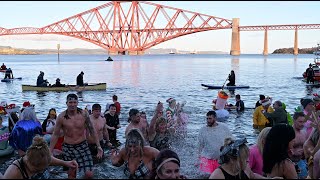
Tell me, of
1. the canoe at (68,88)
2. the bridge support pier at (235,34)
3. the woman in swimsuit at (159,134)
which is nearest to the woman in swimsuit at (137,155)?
the woman in swimsuit at (159,134)

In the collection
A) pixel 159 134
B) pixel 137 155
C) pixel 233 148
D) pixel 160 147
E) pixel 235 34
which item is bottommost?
pixel 160 147

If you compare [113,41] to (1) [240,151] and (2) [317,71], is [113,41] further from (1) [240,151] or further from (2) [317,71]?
(1) [240,151]

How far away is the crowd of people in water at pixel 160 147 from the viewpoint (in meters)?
3.97

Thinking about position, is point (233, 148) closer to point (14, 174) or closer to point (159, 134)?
point (14, 174)

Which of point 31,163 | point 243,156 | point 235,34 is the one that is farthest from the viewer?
point 235,34

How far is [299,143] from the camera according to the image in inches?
235

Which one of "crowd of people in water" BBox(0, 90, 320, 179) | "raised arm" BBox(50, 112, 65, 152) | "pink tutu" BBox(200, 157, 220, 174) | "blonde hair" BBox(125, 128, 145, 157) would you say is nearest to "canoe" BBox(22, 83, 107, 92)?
"crowd of people in water" BBox(0, 90, 320, 179)

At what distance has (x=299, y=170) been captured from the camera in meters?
6.15

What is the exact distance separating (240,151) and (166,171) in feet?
3.20

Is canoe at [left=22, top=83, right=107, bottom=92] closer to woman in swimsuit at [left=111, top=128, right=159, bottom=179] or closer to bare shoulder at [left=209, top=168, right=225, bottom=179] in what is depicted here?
woman in swimsuit at [left=111, top=128, right=159, bottom=179]

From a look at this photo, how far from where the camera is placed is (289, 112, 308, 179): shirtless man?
5855mm

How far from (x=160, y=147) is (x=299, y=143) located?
2518 millimetres

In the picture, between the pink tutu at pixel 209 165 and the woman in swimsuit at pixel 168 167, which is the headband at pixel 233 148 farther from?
the pink tutu at pixel 209 165

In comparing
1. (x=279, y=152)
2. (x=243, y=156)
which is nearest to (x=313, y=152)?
(x=279, y=152)
